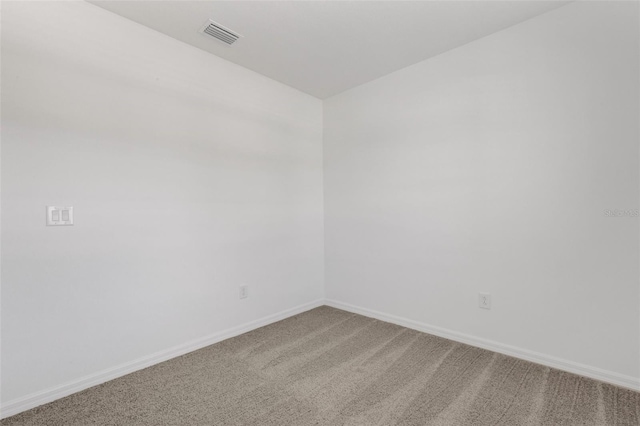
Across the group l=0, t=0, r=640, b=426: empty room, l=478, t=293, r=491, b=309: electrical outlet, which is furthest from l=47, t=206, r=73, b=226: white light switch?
l=478, t=293, r=491, b=309: electrical outlet

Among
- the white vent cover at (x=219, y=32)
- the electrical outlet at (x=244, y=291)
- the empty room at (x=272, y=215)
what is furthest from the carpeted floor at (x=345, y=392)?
the white vent cover at (x=219, y=32)

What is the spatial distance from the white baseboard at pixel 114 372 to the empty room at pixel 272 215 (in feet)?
0.04

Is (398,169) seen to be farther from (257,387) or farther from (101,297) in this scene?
(101,297)

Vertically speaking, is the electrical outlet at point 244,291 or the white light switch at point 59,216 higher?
the white light switch at point 59,216

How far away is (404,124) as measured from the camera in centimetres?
272

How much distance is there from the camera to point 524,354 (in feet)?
6.83

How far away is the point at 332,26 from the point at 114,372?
9.23 feet

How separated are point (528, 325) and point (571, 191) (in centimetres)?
98

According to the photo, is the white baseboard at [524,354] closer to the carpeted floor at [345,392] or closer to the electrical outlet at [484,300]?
the carpeted floor at [345,392]

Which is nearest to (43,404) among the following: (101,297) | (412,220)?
(101,297)

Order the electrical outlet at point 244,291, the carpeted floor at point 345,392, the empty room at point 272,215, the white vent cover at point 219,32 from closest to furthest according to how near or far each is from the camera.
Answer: the carpeted floor at point 345,392, the empty room at point 272,215, the white vent cover at point 219,32, the electrical outlet at point 244,291

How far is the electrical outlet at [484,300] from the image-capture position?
2250mm

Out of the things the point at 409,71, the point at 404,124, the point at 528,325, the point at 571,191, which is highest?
the point at 409,71

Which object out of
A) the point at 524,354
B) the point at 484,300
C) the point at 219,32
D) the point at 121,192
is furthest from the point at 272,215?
the point at 524,354
